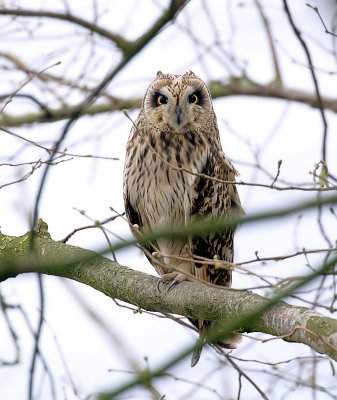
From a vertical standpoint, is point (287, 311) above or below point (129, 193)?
below

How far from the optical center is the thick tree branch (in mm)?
2963

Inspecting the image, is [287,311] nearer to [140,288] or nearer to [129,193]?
[140,288]

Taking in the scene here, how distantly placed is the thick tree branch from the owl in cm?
94

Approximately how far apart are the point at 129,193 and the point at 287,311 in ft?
7.62

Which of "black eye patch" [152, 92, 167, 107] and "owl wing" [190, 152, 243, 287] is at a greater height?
"black eye patch" [152, 92, 167, 107]

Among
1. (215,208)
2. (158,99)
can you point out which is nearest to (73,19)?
(158,99)

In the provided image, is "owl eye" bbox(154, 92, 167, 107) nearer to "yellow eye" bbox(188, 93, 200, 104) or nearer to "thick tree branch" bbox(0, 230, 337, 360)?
"yellow eye" bbox(188, 93, 200, 104)

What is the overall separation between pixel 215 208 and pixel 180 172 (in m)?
0.33

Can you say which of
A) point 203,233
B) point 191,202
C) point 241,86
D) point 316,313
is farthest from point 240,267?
point 241,86

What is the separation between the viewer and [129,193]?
209 inches

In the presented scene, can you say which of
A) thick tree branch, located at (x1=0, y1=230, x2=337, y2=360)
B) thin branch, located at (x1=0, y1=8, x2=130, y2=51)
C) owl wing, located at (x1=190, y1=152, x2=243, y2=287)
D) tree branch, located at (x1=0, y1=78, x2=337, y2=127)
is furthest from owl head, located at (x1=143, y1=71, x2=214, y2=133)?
tree branch, located at (x1=0, y1=78, x2=337, y2=127)

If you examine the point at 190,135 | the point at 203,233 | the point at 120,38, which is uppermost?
the point at 120,38

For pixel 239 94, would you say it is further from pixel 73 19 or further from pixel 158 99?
pixel 158 99

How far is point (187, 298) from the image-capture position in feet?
12.6
